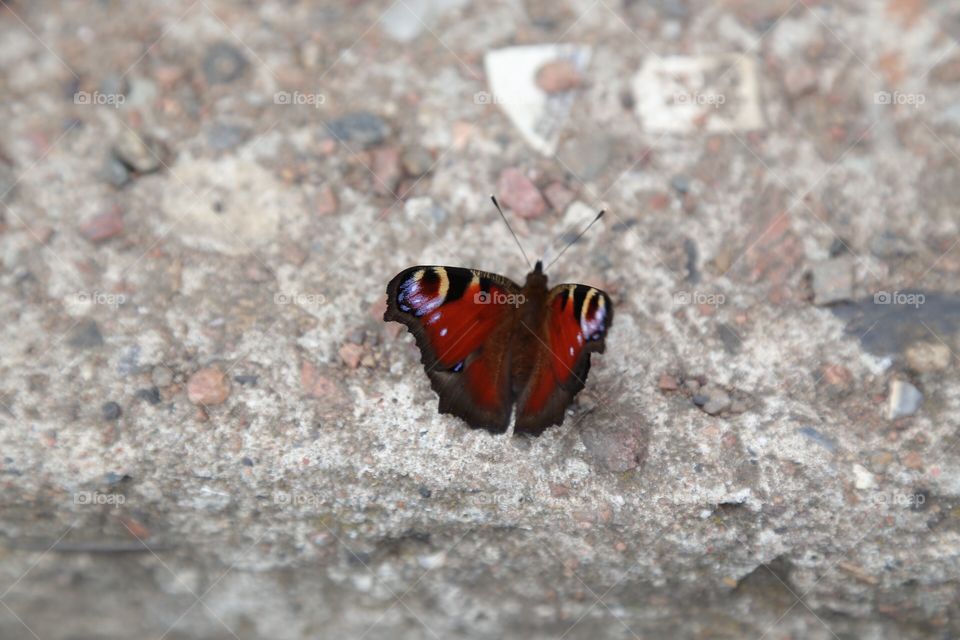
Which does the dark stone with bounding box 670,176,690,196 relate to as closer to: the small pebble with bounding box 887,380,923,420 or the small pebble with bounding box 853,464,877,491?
the small pebble with bounding box 887,380,923,420

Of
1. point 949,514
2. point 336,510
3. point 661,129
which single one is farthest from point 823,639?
point 661,129

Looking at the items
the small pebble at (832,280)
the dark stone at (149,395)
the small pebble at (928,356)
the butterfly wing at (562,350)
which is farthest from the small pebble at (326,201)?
the small pebble at (928,356)

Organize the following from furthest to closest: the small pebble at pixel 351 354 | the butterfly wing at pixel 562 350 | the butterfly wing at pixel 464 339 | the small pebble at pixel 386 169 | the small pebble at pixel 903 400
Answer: the small pebble at pixel 386 169, the small pebble at pixel 351 354, the small pebble at pixel 903 400, the butterfly wing at pixel 464 339, the butterfly wing at pixel 562 350

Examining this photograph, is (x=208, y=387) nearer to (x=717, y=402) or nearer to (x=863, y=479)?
(x=717, y=402)

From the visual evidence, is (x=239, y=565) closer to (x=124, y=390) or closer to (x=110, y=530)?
(x=110, y=530)

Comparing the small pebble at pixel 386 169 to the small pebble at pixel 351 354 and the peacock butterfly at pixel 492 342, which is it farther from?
the peacock butterfly at pixel 492 342

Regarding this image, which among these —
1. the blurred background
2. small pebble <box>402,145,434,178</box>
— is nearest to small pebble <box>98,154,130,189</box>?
the blurred background
